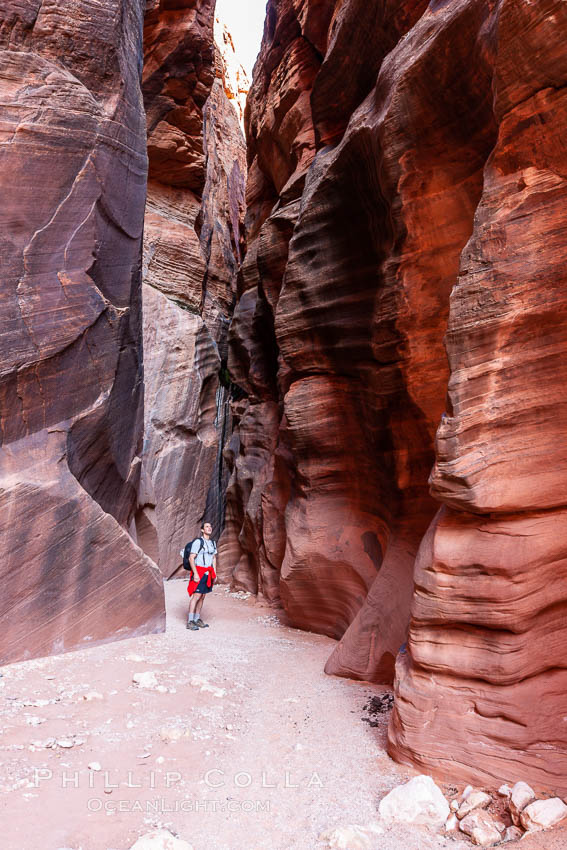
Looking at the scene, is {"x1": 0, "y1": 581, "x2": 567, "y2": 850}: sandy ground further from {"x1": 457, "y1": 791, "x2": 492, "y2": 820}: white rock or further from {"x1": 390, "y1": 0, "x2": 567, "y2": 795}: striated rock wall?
{"x1": 390, "y1": 0, "x2": 567, "y2": 795}: striated rock wall

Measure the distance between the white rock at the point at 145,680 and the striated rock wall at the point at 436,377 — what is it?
6.69ft

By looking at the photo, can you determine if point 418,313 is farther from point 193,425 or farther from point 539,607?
point 193,425

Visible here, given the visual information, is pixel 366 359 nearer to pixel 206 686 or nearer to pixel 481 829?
pixel 206 686

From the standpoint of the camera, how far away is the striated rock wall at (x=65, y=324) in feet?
18.6

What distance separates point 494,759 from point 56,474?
15.5 feet

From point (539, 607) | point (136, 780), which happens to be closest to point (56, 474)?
point (136, 780)

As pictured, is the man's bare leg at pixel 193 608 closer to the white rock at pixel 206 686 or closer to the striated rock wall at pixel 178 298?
the white rock at pixel 206 686

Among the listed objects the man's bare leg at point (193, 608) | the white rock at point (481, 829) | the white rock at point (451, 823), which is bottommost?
the man's bare leg at point (193, 608)

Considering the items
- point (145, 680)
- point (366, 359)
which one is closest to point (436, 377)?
point (366, 359)

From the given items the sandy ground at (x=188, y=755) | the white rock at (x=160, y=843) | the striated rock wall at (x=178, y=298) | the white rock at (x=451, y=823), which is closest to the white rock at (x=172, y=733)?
the sandy ground at (x=188, y=755)

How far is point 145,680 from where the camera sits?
4742mm

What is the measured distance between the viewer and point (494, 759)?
3.31 metres

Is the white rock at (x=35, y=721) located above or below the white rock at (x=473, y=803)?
below

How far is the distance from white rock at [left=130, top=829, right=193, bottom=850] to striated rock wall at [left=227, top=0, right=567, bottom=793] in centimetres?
162
